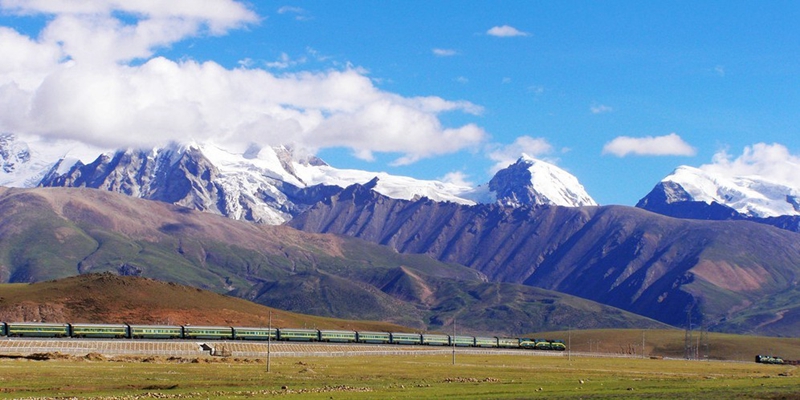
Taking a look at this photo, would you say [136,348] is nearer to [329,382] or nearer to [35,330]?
[35,330]

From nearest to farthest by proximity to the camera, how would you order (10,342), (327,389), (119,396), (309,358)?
1. (119,396)
2. (327,389)
3. (10,342)
4. (309,358)

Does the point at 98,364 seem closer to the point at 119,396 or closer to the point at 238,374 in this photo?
the point at 238,374

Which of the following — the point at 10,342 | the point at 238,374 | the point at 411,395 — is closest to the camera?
the point at 411,395

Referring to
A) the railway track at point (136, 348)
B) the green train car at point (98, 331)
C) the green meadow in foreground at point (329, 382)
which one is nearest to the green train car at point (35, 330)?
the green train car at point (98, 331)

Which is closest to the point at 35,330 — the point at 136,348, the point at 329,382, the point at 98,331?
the point at 98,331

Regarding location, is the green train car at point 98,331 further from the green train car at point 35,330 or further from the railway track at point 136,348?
the railway track at point 136,348

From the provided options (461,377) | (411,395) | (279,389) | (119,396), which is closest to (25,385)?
(119,396)

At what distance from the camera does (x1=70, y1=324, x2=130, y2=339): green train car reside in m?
191

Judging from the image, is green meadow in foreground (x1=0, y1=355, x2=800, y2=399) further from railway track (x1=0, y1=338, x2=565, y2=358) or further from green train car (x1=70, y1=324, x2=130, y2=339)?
green train car (x1=70, y1=324, x2=130, y2=339)

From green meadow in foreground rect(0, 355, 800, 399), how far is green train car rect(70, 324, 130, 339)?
39040 mm

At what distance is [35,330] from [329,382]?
83.7 meters

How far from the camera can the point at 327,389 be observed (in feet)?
358

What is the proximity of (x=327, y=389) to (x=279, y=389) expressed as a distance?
16.2 ft

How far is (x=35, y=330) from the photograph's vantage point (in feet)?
604
